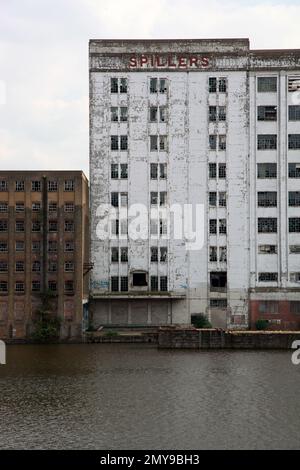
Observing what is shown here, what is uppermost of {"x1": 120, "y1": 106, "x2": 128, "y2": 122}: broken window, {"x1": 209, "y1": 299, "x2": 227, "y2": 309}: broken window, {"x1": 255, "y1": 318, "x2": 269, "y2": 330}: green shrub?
{"x1": 120, "y1": 106, "x2": 128, "y2": 122}: broken window

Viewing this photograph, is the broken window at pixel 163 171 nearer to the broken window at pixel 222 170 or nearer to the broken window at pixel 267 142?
the broken window at pixel 222 170

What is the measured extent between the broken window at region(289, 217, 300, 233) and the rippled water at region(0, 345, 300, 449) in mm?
24202

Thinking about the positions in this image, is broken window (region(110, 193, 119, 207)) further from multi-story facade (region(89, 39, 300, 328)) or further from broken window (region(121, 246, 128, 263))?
A: broken window (region(121, 246, 128, 263))

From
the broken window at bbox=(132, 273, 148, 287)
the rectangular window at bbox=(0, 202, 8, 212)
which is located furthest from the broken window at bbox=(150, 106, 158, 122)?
the rectangular window at bbox=(0, 202, 8, 212)

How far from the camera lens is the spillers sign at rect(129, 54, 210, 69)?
99.7 m

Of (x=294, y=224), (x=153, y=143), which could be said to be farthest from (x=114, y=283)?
(x=294, y=224)

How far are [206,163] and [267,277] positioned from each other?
52.0ft

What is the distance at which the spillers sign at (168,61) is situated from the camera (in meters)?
99.7

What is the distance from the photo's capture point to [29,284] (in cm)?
9088

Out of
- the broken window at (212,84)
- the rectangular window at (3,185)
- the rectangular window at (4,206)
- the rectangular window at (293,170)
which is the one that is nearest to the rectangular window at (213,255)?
the rectangular window at (293,170)

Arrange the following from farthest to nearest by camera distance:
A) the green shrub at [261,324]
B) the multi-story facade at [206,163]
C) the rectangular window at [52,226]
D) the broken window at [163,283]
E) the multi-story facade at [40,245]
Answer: the multi-story facade at [206,163]
the broken window at [163,283]
the green shrub at [261,324]
the rectangular window at [52,226]
the multi-story facade at [40,245]

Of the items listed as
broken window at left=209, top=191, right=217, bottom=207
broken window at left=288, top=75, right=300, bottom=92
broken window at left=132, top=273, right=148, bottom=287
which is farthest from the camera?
broken window at left=288, top=75, right=300, bottom=92

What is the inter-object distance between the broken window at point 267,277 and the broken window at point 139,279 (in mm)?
14041

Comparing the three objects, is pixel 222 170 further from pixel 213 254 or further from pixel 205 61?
pixel 205 61
